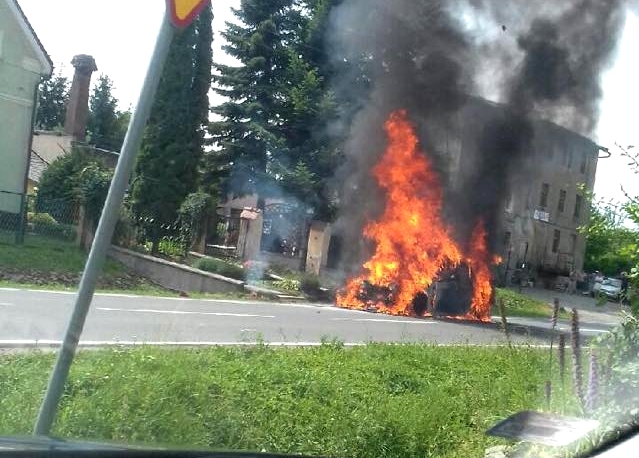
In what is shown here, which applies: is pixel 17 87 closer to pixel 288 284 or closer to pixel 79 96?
pixel 79 96

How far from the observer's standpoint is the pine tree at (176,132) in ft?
86.2

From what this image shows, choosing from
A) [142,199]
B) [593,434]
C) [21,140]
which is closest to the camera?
[593,434]

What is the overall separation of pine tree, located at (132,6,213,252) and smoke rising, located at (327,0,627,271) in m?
6.38

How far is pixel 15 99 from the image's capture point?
24.2 metres

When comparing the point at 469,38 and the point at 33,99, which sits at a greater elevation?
the point at 469,38

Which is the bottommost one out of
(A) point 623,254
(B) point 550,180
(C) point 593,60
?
(A) point 623,254

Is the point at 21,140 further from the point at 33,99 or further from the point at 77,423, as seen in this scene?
the point at 77,423

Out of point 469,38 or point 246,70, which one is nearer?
point 469,38

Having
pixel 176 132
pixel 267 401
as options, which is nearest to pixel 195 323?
pixel 267 401

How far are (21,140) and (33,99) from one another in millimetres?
1360

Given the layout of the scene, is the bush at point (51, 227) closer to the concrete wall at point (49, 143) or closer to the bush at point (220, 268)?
the bush at point (220, 268)

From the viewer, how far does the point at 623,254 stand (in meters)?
5.78

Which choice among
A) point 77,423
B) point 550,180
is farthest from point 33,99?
point 77,423

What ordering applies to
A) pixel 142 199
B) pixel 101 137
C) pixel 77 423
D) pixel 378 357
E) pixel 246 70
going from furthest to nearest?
1. pixel 101 137
2. pixel 246 70
3. pixel 142 199
4. pixel 378 357
5. pixel 77 423
